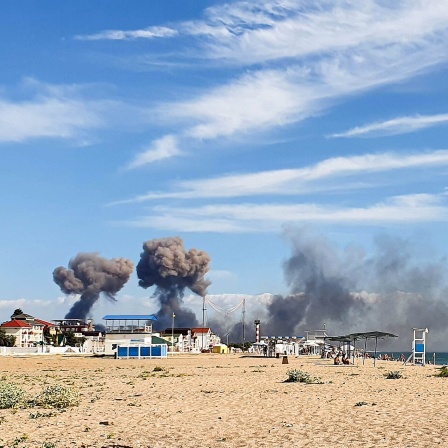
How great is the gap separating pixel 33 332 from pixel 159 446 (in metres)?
170

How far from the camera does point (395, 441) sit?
51.9ft

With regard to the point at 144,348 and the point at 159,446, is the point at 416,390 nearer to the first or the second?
the point at 159,446

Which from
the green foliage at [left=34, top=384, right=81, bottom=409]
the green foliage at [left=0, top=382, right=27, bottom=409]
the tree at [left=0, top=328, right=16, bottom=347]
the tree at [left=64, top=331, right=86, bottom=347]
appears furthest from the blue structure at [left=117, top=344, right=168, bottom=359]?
the tree at [left=64, top=331, right=86, bottom=347]

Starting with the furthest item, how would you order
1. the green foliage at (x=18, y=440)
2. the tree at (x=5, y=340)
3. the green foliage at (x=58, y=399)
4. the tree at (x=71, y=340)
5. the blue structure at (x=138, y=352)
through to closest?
the tree at (x=71, y=340) < the tree at (x=5, y=340) < the blue structure at (x=138, y=352) < the green foliage at (x=58, y=399) < the green foliage at (x=18, y=440)

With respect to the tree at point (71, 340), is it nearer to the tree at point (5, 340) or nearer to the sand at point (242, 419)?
the tree at point (5, 340)

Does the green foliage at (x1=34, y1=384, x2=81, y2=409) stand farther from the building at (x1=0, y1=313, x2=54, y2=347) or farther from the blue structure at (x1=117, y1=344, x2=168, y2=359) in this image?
the building at (x1=0, y1=313, x2=54, y2=347)

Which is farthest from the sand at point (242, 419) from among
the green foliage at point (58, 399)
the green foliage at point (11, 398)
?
the green foliage at point (11, 398)

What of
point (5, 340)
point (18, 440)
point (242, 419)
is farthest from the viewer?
point (5, 340)

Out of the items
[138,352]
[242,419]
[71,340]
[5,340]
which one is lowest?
[71,340]

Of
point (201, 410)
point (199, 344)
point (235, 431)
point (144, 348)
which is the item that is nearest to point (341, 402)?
point (201, 410)

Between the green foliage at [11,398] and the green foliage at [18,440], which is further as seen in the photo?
the green foliage at [11,398]

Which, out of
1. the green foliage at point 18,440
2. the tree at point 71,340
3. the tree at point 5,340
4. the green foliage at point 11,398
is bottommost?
the tree at point 71,340

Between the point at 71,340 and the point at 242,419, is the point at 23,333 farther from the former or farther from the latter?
the point at 242,419

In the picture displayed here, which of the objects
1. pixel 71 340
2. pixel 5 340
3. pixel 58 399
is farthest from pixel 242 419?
pixel 71 340
